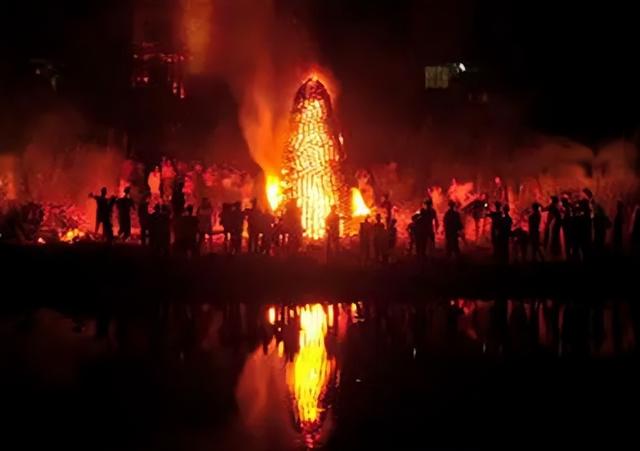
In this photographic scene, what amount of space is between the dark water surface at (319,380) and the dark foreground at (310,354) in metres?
0.04

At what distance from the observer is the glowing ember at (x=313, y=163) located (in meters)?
26.0

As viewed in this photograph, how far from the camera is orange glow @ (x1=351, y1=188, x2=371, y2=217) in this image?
27828 mm

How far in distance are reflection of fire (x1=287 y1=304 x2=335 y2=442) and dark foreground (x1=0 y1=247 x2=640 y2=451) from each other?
0.14 ft

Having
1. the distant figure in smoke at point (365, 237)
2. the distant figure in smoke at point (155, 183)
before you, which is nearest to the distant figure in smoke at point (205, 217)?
the distant figure in smoke at point (365, 237)

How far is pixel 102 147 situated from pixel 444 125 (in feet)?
67.9

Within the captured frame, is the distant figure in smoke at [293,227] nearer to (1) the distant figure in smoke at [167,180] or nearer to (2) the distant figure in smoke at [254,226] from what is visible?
(2) the distant figure in smoke at [254,226]

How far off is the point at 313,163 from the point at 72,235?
23.5 feet

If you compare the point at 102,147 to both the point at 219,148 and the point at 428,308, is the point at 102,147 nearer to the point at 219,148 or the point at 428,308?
the point at 219,148

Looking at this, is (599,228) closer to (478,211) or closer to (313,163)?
(478,211)

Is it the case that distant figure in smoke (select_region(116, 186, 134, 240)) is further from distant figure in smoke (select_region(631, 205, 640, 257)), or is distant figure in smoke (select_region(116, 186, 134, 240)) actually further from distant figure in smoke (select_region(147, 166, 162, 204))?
distant figure in smoke (select_region(631, 205, 640, 257))

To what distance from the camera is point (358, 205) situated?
28.3 m

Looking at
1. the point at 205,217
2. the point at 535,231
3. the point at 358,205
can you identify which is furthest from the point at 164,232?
the point at 535,231

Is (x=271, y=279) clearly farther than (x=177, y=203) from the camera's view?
No

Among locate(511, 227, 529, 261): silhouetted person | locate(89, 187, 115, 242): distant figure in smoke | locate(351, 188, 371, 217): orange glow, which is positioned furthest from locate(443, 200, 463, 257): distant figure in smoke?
locate(89, 187, 115, 242): distant figure in smoke
